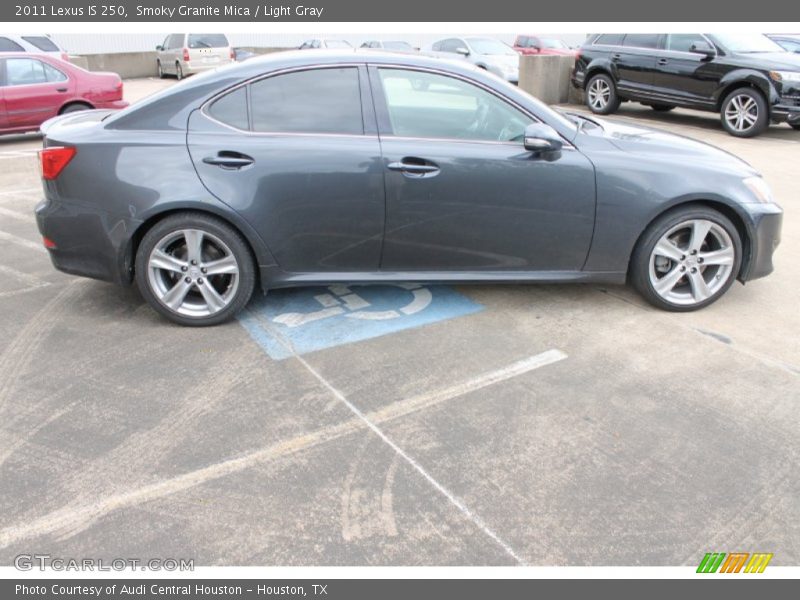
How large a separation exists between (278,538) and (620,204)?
2857 mm

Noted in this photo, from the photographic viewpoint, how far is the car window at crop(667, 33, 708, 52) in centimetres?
1120

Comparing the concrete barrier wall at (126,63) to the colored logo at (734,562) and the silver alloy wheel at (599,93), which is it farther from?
the colored logo at (734,562)

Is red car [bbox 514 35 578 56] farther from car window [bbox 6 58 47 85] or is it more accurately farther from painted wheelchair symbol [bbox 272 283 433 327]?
painted wheelchair symbol [bbox 272 283 433 327]

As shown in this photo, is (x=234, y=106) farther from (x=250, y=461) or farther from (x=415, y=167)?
(x=250, y=461)

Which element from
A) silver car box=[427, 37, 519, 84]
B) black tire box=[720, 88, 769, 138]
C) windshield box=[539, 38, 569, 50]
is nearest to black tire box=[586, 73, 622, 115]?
black tire box=[720, 88, 769, 138]

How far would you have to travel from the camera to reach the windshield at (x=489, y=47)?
17109 mm

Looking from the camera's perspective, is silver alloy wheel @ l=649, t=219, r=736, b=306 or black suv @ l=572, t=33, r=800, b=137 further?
black suv @ l=572, t=33, r=800, b=137

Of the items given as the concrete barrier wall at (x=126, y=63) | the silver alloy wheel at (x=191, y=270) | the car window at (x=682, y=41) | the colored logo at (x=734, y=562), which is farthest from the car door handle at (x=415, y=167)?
the concrete barrier wall at (x=126, y=63)

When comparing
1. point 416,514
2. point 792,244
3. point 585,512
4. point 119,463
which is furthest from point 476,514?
point 792,244

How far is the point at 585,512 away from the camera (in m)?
2.63

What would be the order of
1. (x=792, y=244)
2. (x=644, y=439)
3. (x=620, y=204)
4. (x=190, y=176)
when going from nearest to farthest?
(x=644, y=439) < (x=190, y=176) < (x=620, y=204) < (x=792, y=244)

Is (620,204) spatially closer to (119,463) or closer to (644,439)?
(644,439)

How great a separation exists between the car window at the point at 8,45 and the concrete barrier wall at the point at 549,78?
11.0 metres

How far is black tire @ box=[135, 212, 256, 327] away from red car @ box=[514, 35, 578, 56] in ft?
59.6
